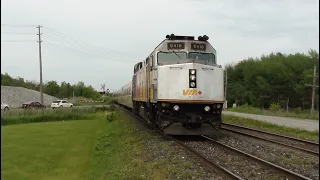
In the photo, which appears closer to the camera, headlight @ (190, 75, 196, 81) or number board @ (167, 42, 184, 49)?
headlight @ (190, 75, 196, 81)

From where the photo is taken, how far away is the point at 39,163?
10344 mm

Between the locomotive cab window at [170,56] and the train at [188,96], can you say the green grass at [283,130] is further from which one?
the locomotive cab window at [170,56]

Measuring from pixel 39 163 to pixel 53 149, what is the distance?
7.80ft

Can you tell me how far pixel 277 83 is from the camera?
78.2 metres

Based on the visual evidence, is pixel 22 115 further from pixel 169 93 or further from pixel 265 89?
pixel 265 89

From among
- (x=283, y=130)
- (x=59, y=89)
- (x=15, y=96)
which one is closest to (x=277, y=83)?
(x=15, y=96)

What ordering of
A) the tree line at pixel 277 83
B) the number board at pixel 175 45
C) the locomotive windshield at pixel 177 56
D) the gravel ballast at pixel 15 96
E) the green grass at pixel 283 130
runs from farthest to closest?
the tree line at pixel 277 83, the gravel ballast at pixel 15 96, the green grass at pixel 283 130, the number board at pixel 175 45, the locomotive windshield at pixel 177 56

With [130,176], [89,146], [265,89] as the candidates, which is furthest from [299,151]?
[265,89]

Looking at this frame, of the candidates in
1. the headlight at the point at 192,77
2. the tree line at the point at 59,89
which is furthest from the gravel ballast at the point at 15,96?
the headlight at the point at 192,77

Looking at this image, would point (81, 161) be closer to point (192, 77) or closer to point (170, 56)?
point (192, 77)

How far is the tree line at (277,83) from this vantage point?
236ft

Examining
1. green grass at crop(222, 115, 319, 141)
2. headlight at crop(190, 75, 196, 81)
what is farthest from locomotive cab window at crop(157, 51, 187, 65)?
green grass at crop(222, 115, 319, 141)

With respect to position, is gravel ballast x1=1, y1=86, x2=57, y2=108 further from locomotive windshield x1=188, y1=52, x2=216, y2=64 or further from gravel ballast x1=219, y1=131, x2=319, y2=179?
gravel ballast x1=219, y1=131, x2=319, y2=179

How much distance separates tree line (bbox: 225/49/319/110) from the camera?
71.9m
